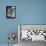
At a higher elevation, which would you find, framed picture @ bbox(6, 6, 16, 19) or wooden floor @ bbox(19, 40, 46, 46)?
framed picture @ bbox(6, 6, 16, 19)

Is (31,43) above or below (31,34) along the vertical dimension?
below

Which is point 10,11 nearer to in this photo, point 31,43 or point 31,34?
point 31,34

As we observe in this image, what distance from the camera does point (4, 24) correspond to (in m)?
3.47

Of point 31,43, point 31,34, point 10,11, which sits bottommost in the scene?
point 31,43

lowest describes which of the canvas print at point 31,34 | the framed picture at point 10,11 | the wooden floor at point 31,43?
the wooden floor at point 31,43

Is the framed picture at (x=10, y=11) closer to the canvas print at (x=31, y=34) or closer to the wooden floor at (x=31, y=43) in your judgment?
the canvas print at (x=31, y=34)

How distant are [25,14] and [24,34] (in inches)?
22.4

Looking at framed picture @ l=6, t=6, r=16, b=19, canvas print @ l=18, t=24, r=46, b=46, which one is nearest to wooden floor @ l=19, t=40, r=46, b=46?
canvas print @ l=18, t=24, r=46, b=46

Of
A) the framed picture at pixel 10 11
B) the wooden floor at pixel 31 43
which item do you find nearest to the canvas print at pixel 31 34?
the wooden floor at pixel 31 43

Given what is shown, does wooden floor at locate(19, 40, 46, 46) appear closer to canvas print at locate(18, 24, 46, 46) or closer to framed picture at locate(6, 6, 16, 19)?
canvas print at locate(18, 24, 46, 46)

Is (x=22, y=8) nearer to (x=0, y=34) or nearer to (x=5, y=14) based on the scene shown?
(x=5, y=14)

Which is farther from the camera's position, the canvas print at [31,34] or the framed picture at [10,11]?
the framed picture at [10,11]

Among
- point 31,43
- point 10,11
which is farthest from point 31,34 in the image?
point 10,11

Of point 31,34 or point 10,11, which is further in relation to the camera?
point 10,11
